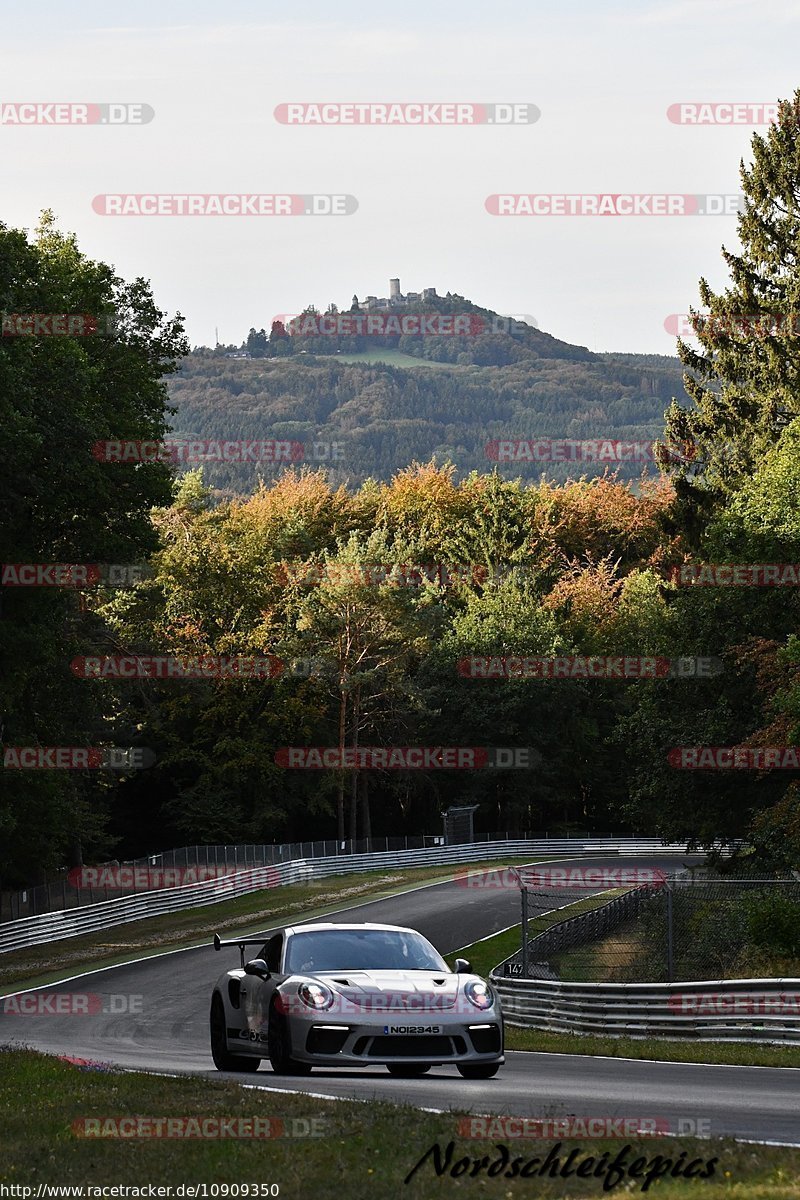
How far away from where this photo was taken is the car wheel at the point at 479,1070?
14.0 m

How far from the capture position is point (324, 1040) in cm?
1366

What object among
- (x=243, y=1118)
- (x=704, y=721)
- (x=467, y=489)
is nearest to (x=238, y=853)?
(x=704, y=721)

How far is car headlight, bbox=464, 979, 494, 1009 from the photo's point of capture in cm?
1380

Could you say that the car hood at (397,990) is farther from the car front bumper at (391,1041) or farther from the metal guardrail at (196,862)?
the metal guardrail at (196,862)

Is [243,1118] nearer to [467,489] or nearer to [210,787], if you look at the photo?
[210,787]

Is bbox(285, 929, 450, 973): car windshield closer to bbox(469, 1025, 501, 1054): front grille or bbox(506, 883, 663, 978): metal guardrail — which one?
bbox(469, 1025, 501, 1054): front grille

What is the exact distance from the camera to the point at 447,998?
13.7 metres

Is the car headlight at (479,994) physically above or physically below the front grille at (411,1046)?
above

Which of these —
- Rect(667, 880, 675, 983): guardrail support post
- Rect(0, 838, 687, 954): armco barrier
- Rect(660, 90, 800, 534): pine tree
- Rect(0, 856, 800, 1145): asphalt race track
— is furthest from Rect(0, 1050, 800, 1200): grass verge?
Rect(660, 90, 800, 534): pine tree

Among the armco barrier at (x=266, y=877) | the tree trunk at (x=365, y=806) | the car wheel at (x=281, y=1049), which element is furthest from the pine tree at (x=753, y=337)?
the car wheel at (x=281, y=1049)

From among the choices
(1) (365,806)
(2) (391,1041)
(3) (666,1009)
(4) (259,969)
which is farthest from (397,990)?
(1) (365,806)

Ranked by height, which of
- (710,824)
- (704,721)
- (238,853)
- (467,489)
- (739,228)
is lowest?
(238,853)

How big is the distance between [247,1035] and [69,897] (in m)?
36.9

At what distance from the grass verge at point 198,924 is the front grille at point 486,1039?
79.6ft
